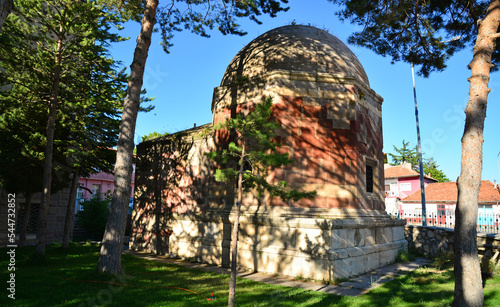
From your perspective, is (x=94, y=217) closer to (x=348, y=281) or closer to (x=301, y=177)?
(x=301, y=177)

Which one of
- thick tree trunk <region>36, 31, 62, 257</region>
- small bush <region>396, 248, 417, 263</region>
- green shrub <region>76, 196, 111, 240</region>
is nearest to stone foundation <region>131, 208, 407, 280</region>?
small bush <region>396, 248, 417, 263</region>

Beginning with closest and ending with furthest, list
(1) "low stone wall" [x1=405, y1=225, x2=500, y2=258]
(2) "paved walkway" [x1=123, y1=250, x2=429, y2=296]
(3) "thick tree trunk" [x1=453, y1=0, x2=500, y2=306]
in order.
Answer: (3) "thick tree trunk" [x1=453, y1=0, x2=500, y2=306] < (2) "paved walkway" [x1=123, y1=250, x2=429, y2=296] < (1) "low stone wall" [x1=405, y1=225, x2=500, y2=258]

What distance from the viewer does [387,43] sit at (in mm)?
10266

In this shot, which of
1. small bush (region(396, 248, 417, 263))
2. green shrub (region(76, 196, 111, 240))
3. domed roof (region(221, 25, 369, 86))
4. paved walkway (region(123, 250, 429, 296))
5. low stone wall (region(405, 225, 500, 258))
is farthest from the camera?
green shrub (region(76, 196, 111, 240))

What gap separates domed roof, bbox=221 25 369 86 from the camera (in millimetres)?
9672

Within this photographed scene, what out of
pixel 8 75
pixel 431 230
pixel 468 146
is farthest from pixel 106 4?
pixel 431 230

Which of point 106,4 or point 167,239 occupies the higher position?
point 106,4

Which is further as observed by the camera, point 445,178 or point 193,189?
point 445,178

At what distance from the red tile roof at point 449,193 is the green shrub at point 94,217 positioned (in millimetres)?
30509

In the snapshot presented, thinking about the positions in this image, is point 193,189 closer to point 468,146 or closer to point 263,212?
point 263,212

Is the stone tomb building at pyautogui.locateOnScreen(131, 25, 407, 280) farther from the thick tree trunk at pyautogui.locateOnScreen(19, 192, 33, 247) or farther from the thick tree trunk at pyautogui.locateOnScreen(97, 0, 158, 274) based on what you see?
the thick tree trunk at pyautogui.locateOnScreen(19, 192, 33, 247)

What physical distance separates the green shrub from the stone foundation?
946 cm

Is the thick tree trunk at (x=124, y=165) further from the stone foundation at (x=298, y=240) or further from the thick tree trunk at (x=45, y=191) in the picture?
the thick tree trunk at (x=45, y=191)

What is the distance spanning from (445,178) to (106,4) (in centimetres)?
5884
